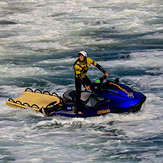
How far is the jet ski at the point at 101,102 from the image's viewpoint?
7781 mm

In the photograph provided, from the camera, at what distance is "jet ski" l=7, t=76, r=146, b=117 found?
778cm

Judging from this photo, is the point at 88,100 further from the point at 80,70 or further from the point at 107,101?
the point at 80,70

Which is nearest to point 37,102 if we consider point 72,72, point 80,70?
point 80,70

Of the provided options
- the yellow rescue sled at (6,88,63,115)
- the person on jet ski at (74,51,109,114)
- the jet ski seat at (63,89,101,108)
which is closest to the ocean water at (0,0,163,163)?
the yellow rescue sled at (6,88,63,115)

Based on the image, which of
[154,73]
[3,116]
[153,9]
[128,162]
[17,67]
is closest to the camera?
[128,162]

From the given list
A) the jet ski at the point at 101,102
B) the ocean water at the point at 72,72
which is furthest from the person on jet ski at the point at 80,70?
the ocean water at the point at 72,72

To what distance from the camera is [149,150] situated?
6.84 metres

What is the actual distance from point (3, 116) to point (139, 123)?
3.61m

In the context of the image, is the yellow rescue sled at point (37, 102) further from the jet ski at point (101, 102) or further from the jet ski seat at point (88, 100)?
the jet ski seat at point (88, 100)

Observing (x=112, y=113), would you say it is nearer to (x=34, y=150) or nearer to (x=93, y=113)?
Answer: (x=93, y=113)

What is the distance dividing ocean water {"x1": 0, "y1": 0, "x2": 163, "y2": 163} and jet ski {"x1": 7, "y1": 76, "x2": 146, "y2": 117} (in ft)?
0.68

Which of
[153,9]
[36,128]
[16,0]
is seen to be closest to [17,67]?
[36,128]

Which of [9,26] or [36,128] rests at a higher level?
[9,26]

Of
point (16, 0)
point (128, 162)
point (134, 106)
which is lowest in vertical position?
point (128, 162)
